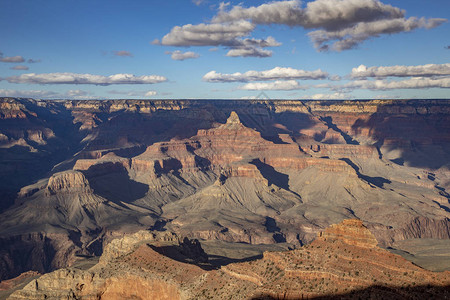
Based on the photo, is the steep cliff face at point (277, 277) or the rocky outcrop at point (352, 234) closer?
the steep cliff face at point (277, 277)

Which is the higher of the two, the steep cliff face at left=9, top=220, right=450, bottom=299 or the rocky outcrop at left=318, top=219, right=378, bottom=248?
the rocky outcrop at left=318, top=219, right=378, bottom=248

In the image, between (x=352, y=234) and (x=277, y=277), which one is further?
(x=352, y=234)

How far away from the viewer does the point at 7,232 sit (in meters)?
178

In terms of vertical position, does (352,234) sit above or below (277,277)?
above

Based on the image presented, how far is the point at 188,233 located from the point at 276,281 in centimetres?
11560

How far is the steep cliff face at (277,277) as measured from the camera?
54.1m

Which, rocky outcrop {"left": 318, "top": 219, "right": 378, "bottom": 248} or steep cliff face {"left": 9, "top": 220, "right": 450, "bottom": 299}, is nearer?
steep cliff face {"left": 9, "top": 220, "right": 450, "bottom": 299}

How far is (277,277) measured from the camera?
197 ft

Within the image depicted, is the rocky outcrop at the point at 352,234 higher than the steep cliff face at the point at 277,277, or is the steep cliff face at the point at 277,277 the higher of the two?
the rocky outcrop at the point at 352,234

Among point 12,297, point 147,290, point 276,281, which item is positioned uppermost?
point 276,281

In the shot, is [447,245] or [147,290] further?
[447,245]

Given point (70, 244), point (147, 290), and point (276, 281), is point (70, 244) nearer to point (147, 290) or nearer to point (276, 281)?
point (147, 290)

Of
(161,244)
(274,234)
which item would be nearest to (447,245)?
(274,234)

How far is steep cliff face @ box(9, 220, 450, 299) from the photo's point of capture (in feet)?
177
